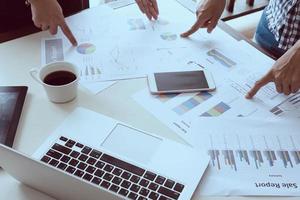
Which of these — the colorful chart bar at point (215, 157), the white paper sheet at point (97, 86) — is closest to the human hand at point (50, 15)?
the white paper sheet at point (97, 86)

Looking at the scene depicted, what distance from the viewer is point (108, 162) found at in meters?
0.74

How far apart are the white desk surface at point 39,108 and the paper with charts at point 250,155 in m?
0.07

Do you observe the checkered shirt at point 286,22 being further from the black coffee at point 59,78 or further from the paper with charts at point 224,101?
the black coffee at point 59,78

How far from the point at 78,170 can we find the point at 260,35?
0.93 metres

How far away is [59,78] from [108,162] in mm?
269

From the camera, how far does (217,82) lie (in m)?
0.98

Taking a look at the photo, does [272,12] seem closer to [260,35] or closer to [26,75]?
[260,35]

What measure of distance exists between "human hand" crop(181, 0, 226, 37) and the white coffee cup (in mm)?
402

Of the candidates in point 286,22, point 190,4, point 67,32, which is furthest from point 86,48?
point 286,22

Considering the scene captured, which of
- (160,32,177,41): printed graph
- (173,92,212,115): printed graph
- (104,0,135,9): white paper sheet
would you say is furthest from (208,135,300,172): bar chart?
(104,0,135,9): white paper sheet

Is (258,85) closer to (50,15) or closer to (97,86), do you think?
(97,86)

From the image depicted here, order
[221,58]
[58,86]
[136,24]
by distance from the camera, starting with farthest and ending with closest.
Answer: [136,24] < [221,58] < [58,86]

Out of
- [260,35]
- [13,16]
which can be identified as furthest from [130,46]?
[260,35]

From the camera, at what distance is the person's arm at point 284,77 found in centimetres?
94
